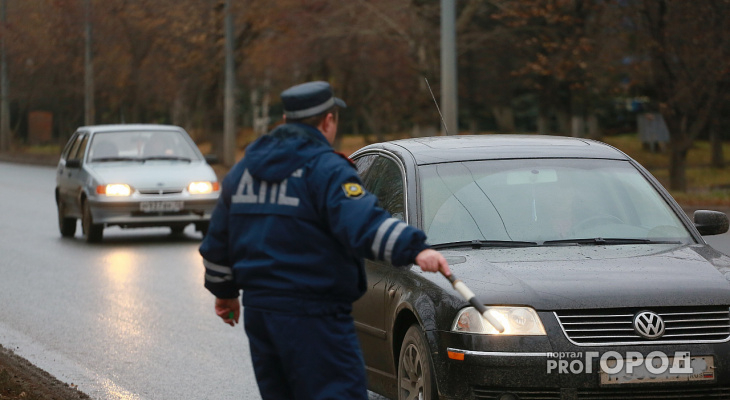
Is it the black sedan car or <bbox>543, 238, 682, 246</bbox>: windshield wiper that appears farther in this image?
<bbox>543, 238, 682, 246</bbox>: windshield wiper

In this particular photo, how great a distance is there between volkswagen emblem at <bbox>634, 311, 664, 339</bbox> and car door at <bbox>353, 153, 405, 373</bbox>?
51.5 inches

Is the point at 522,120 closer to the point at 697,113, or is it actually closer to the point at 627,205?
the point at 697,113

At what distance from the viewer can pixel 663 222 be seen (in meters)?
6.72

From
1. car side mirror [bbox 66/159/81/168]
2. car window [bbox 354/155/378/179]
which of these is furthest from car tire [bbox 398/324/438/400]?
car side mirror [bbox 66/159/81/168]

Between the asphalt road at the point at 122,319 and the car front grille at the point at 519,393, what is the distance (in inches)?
80.7

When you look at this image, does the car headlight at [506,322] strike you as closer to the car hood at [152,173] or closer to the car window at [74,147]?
the car hood at [152,173]

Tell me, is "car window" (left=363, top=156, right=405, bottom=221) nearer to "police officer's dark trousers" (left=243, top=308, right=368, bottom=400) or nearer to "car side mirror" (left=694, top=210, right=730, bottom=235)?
"car side mirror" (left=694, top=210, right=730, bottom=235)

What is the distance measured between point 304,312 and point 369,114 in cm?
5635

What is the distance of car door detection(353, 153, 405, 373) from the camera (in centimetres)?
638

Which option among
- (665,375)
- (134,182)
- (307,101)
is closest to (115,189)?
(134,182)

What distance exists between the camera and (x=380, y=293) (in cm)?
648

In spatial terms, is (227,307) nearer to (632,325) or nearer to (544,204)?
(632,325)

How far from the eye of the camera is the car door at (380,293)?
6383 mm

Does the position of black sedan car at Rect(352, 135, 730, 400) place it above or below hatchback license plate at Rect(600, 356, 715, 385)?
above
